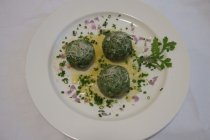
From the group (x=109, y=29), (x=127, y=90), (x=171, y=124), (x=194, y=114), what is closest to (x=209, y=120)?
(x=194, y=114)

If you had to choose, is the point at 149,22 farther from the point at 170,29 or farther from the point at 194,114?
the point at 194,114

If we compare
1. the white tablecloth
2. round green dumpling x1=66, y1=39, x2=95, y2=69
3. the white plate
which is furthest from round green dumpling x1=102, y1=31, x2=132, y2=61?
the white tablecloth

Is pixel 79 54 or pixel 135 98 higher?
pixel 79 54

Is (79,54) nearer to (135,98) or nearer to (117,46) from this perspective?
(117,46)

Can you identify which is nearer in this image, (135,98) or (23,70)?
(135,98)

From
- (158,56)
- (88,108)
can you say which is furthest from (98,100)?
(158,56)

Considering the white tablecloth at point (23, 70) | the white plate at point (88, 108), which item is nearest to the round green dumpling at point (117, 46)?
the white plate at point (88, 108)
